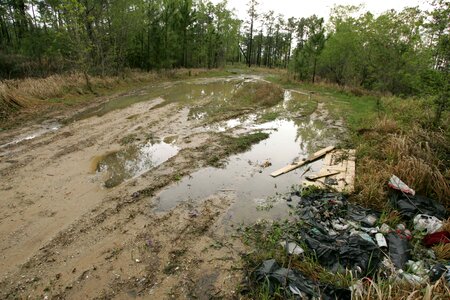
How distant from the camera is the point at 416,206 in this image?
194 inches

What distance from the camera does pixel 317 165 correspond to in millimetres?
7484

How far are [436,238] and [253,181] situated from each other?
3.43 meters

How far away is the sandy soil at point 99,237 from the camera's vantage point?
3.31 m

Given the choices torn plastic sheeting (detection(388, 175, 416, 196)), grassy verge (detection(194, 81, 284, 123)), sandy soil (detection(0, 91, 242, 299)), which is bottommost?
sandy soil (detection(0, 91, 242, 299))

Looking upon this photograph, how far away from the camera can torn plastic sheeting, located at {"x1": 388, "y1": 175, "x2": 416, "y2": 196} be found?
516 cm

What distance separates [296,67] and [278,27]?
98.6ft

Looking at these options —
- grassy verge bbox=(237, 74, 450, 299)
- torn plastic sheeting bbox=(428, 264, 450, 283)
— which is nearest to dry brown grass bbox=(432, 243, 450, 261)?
grassy verge bbox=(237, 74, 450, 299)

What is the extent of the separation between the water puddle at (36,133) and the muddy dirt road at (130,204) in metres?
0.06

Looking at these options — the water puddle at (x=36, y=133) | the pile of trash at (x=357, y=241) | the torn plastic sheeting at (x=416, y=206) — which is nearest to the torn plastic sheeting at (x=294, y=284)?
the pile of trash at (x=357, y=241)

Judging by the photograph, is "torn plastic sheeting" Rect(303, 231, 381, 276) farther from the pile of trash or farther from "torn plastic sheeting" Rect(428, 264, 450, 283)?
"torn plastic sheeting" Rect(428, 264, 450, 283)

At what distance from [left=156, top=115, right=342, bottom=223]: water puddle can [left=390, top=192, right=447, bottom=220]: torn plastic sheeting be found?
2.03 metres

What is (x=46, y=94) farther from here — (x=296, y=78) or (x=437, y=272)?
(x=296, y=78)

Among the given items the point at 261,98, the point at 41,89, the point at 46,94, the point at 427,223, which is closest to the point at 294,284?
the point at 427,223

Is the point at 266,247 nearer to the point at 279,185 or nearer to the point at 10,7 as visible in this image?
the point at 279,185
